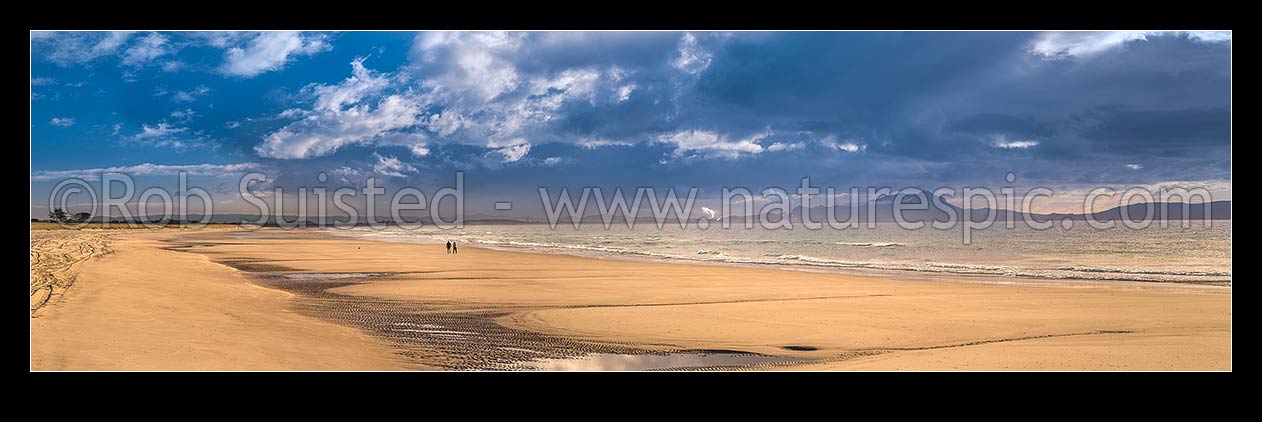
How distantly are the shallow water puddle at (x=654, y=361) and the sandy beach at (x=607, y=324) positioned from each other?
88mm

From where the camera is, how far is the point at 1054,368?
28.3ft

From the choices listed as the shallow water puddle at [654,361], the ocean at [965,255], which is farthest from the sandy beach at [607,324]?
the ocean at [965,255]

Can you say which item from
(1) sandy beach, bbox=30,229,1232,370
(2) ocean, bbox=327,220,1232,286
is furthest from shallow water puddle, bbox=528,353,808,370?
(2) ocean, bbox=327,220,1232,286

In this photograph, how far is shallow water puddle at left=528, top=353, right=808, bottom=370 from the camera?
8.91 m

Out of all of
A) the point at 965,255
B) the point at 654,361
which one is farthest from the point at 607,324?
the point at 965,255

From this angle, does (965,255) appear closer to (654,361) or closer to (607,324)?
(607,324)

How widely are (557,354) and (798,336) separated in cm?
395

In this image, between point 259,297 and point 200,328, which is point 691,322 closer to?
point 200,328

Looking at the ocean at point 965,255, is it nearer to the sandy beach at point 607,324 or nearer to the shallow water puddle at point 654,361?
the sandy beach at point 607,324

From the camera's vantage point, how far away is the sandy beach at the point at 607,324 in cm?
883

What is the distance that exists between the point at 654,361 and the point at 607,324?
3034 millimetres

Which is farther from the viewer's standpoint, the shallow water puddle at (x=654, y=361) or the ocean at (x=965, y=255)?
the ocean at (x=965, y=255)
